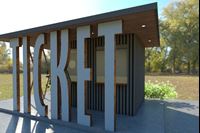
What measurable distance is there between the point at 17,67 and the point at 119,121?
138 inches

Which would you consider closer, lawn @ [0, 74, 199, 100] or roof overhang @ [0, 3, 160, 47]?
roof overhang @ [0, 3, 160, 47]

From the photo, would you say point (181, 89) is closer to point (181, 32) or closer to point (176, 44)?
point (176, 44)

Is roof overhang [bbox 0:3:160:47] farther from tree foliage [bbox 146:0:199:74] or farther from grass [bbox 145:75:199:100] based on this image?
tree foliage [bbox 146:0:199:74]

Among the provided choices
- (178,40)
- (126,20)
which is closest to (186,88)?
(126,20)

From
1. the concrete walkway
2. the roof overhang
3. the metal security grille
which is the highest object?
the roof overhang

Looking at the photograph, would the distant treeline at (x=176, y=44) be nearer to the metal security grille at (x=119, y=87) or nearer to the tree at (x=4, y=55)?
the tree at (x=4, y=55)

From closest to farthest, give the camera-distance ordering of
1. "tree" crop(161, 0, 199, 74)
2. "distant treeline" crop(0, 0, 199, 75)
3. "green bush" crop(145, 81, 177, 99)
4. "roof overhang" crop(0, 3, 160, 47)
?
1. "roof overhang" crop(0, 3, 160, 47)
2. "green bush" crop(145, 81, 177, 99)
3. "tree" crop(161, 0, 199, 74)
4. "distant treeline" crop(0, 0, 199, 75)

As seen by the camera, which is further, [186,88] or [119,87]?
[186,88]

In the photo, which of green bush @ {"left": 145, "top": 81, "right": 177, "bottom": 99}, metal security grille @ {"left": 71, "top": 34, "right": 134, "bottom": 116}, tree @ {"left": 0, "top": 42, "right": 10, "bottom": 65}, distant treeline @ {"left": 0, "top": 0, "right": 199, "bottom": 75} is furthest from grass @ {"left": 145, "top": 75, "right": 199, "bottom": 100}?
tree @ {"left": 0, "top": 42, "right": 10, "bottom": 65}

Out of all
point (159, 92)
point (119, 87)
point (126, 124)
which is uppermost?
point (119, 87)

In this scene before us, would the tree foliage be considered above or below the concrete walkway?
above

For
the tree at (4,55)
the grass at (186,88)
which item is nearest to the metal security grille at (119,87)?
the grass at (186,88)

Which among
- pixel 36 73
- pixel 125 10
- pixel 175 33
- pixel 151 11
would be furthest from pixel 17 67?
pixel 175 33

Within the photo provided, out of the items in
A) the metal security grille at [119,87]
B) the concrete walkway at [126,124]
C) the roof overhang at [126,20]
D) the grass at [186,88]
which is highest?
the roof overhang at [126,20]
